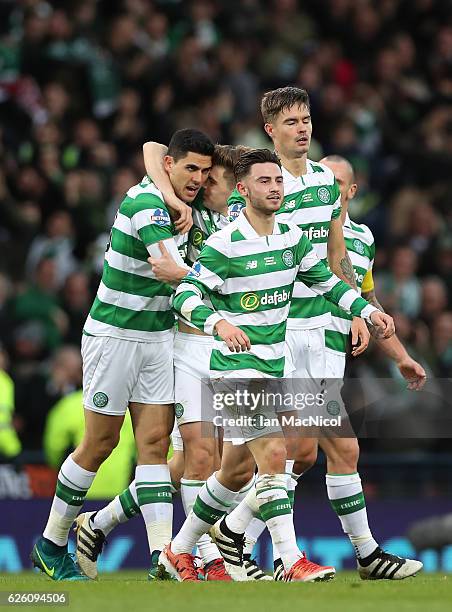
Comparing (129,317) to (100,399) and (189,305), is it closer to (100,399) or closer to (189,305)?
(100,399)

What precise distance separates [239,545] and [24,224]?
6.10m

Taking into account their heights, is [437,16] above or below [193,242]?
above

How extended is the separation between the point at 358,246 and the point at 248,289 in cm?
178

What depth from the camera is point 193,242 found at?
8547 millimetres

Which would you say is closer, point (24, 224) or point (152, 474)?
point (152, 474)

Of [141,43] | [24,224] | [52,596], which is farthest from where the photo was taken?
[141,43]

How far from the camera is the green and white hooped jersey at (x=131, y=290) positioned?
8117 millimetres

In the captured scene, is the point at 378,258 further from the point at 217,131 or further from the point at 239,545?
the point at 239,545

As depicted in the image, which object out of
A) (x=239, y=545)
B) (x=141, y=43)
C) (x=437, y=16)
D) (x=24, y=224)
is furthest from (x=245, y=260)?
(x=437, y=16)

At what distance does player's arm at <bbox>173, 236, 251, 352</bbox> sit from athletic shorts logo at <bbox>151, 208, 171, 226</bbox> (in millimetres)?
489

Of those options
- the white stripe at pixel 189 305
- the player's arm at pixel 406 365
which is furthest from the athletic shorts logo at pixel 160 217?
the player's arm at pixel 406 365

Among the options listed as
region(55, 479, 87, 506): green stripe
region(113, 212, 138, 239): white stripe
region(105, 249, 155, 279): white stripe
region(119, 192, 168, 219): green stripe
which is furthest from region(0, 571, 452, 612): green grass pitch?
region(119, 192, 168, 219): green stripe

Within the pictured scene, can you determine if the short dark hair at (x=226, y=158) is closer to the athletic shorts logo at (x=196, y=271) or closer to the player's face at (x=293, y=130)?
the player's face at (x=293, y=130)

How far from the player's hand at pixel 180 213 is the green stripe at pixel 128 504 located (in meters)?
1.65
